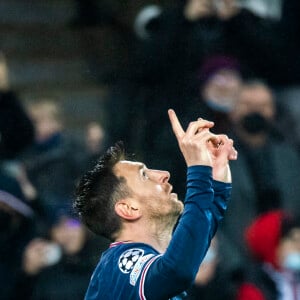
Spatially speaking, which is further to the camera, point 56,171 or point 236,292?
point 56,171

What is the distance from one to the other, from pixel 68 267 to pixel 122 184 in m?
2.24

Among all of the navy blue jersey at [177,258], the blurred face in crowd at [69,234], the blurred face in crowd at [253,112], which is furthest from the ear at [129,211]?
the blurred face in crowd at [253,112]

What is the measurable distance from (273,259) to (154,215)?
87.1 inches

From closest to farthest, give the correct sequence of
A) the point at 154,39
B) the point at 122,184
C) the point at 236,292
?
the point at 122,184
the point at 236,292
the point at 154,39

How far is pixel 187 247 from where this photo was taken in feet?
8.04

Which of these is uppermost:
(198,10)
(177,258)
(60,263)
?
(198,10)

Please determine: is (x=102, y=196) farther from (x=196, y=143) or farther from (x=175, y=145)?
(x=175, y=145)

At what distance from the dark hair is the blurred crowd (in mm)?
2052

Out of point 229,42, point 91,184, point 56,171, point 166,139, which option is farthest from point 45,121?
point 91,184

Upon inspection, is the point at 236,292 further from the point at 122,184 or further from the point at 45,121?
the point at 122,184

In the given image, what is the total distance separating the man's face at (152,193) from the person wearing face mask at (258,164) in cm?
223

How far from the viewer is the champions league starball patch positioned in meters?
2.61

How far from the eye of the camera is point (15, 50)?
19.1 feet

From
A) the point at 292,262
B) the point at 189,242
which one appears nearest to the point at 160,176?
the point at 189,242
